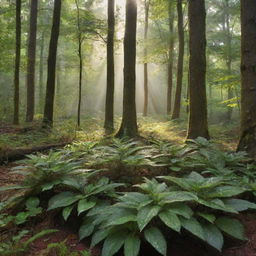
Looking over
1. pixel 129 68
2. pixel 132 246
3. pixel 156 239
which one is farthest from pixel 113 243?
pixel 129 68

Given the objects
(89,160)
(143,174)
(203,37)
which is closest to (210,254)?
(143,174)

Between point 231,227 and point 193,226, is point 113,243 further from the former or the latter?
point 231,227

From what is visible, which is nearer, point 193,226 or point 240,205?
point 193,226

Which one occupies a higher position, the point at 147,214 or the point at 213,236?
the point at 147,214

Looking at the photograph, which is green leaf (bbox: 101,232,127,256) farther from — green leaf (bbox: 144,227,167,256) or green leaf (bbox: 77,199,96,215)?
green leaf (bbox: 77,199,96,215)

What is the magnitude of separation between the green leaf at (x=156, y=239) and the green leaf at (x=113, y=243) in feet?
0.80

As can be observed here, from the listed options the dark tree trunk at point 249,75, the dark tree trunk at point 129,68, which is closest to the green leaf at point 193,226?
the dark tree trunk at point 249,75

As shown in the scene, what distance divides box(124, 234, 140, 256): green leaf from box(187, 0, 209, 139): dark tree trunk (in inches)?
189

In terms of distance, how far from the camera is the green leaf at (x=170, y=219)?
2137 mm

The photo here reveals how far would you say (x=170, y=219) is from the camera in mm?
2236

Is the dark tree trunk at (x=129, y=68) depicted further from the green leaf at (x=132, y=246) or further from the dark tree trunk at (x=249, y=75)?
the green leaf at (x=132, y=246)

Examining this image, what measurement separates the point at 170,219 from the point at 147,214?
0.22m

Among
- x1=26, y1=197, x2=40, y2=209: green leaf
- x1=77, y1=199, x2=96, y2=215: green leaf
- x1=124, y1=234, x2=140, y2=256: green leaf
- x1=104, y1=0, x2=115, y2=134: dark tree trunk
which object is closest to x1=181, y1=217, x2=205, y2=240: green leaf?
x1=124, y1=234, x2=140, y2=256: green leaf

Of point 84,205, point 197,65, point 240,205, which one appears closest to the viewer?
point 240,205
